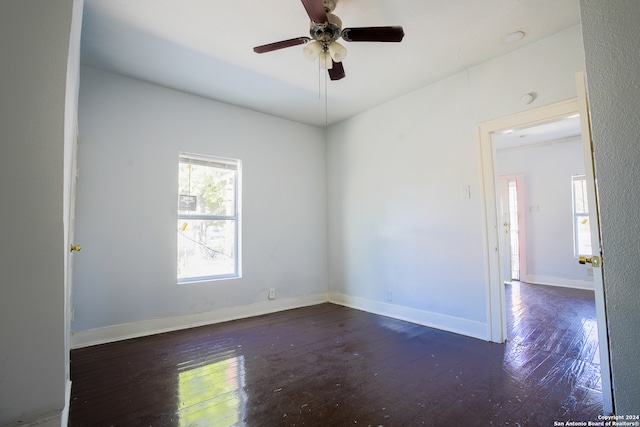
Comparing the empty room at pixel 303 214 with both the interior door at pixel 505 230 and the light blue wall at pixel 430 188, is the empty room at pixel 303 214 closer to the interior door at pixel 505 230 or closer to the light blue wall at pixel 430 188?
the light blue wall at pixel 430 188

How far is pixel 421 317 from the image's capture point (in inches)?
137

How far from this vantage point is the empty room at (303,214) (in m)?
0.96

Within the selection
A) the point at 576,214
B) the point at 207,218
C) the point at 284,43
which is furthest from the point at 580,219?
the point at 207,218

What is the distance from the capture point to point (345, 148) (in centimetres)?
454

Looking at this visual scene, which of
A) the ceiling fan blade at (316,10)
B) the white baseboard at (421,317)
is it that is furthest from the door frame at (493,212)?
the ceiling fan blade at (316,10)

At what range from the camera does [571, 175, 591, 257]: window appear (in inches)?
211

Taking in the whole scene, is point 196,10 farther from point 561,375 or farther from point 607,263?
point 561,375

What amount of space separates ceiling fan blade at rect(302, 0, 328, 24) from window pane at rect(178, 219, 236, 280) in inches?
103

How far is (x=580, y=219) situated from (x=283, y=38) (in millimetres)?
5932

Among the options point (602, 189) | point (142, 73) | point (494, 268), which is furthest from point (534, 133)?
point (142, 73)

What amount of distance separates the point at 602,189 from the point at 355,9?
2064 mm

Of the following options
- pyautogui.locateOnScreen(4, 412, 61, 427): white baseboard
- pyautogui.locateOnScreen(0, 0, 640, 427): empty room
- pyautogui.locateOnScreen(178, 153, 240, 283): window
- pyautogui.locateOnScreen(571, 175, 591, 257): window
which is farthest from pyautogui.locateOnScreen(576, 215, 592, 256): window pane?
pyautogui.locateOnScreen(4, 412, 61, 427): white baseboard

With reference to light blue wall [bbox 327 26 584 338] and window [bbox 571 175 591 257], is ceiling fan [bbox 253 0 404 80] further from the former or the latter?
window [bbox 571 175 591 257]

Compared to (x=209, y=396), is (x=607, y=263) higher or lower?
higher
